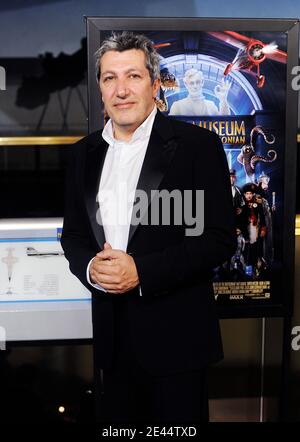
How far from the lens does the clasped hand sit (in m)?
1.80

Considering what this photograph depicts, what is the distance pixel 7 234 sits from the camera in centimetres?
250

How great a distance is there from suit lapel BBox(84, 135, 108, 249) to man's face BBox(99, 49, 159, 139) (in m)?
0.14

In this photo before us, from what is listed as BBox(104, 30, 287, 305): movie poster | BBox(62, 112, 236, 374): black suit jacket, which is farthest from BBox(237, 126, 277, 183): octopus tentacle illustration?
BBox(62, 112, 236, 374): black suit jacket

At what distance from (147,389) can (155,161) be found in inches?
27.4

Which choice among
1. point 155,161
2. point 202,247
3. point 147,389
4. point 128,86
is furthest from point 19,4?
point 147,389

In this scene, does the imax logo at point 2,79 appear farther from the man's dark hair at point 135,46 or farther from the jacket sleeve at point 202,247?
the jacket sleeve at point 202,247

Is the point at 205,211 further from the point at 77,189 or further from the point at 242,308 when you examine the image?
the point at 242,308

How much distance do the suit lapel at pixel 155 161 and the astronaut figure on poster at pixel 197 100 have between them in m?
0.54

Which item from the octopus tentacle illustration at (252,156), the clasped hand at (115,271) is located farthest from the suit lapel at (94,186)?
the octopus tentacle illustration at (252,156)
